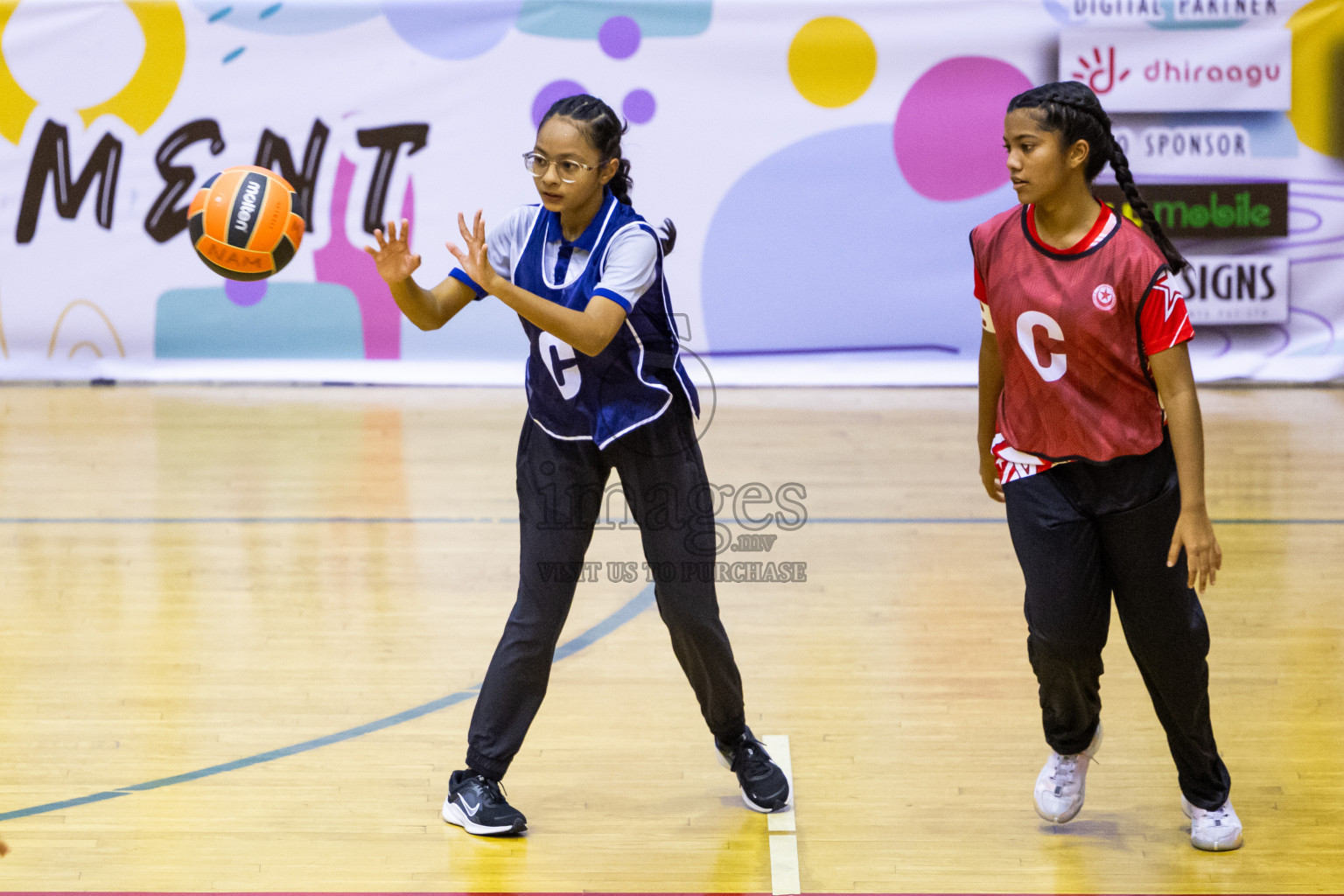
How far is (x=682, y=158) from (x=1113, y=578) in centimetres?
650

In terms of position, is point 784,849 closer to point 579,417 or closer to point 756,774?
point 756,774

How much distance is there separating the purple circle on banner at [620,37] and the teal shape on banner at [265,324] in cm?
233

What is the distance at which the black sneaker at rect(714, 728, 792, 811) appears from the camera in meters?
3.24

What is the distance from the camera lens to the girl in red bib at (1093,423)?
269 centimetres

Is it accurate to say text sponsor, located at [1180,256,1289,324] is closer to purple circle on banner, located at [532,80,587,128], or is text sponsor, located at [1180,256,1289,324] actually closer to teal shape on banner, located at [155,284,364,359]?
purple circle on banner, located at [532,80,587,128]

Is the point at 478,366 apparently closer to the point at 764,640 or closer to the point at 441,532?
the point at 441,532

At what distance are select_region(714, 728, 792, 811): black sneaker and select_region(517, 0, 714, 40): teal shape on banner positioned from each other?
6509 mm

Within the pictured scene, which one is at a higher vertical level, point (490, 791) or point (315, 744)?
point (490, 791)

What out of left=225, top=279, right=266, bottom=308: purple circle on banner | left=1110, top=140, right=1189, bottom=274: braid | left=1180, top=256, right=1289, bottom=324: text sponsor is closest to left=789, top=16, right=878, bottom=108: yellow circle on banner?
left=1180, top=256, right=1289, bottom=324: text sponsor

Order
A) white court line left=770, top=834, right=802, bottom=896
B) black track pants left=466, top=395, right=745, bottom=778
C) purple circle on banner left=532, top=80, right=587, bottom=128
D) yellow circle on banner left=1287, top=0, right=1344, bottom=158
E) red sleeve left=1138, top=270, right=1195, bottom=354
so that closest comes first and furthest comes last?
red sleeve left=1138, top=270, right=1195, bottom=354 → white court line left=770, top=834, right=802, bottom=896 → black track pants left=466, top=395, right=745, bottom=778 → yellow circle on banner left=1287, top=0, right=1344, bottom=158 → purple circle on banner left=532, top=80, right=587, bottom=128

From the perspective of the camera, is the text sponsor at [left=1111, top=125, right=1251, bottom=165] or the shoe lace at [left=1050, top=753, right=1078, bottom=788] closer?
the shoe lace at [left=1050, top=753, right=1078, bottom=788]

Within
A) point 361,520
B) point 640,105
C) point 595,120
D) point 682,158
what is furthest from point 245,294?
point 595,120

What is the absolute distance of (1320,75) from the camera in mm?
8695

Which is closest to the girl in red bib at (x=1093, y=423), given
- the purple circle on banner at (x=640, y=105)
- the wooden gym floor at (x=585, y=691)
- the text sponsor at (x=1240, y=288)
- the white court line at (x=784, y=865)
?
the wooden gym floor at (x=585, y=691)
